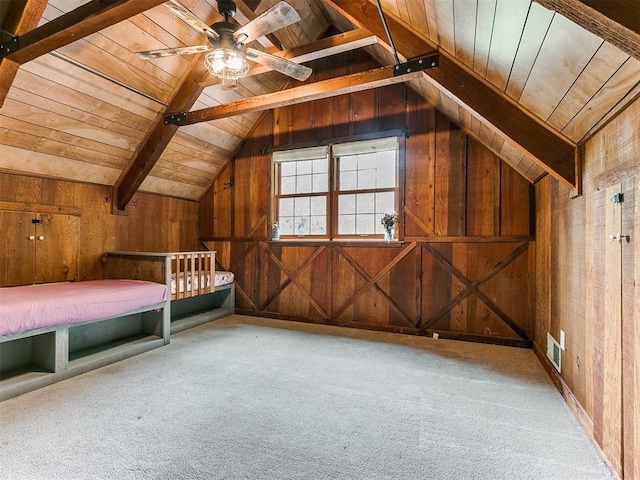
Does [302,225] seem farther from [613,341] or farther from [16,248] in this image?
[613,341]

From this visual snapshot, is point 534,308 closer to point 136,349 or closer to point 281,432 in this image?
point 281,432

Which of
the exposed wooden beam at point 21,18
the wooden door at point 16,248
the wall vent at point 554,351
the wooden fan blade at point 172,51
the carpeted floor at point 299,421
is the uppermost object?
the exposed wooden beam at point 21,18

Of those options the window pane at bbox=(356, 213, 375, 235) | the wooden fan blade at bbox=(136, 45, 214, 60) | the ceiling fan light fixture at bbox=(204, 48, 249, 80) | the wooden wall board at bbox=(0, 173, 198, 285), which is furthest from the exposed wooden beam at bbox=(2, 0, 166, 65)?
the window pane at bbox=(356, 213, 375, 235)

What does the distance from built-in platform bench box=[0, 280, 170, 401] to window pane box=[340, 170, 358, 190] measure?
2736 millimetres

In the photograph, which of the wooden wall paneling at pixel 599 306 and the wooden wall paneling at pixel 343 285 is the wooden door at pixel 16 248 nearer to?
the wooden wall paneling at pixel 343 285

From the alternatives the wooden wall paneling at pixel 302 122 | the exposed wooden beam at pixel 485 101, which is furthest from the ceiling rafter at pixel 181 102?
the wooden wall paneling at pixel 302 122

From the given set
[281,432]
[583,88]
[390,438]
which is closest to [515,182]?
[583,88]

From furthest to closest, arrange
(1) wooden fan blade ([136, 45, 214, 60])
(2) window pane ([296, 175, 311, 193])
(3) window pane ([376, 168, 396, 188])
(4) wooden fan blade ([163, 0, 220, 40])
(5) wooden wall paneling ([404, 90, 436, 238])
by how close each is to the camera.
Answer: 1. (2) window pane ([296, 175, 311, 193])
2. (3) window pane ([376, 168, 396, 188])
3. (5) wooden wall paneling ([404, 90, 436, 238])
4. (1) wooden fan blade ([136, 45, 214, 60])
5. (4) wooden fan blade ([163, 0, 220, 40])

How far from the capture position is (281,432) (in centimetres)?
198

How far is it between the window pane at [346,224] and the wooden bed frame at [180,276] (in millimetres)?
1881

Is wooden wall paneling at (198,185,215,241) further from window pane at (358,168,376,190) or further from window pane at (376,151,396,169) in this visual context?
window pane at (376,151,396,169)

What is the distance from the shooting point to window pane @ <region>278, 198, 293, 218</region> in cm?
512

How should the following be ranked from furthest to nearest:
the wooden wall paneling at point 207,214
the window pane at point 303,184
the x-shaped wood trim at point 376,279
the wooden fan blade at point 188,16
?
the wooden wall paneling at point 207,214 < the window pane at point 303,184 < the x-shaped wood trim at point 376,279 < the wooden fan blade at point 188,16

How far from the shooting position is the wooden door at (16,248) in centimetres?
341
